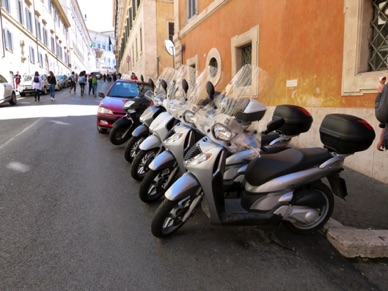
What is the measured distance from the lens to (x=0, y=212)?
3.62m

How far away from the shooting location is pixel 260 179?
120 inches

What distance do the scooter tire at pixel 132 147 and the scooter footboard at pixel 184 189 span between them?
2.79 meters

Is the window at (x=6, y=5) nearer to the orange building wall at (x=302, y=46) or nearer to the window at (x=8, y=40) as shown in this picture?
the window at (x=8, y=40)

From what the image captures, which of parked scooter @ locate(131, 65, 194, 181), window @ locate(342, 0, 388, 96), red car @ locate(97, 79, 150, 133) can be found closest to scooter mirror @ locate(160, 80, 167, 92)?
parked scooter @ locate(131, 65, 194, 181)

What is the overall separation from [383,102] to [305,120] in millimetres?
1012

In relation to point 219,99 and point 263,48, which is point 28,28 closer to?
point 263,48

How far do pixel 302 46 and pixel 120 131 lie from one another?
407 cm

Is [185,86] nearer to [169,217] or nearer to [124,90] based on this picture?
[169,217]

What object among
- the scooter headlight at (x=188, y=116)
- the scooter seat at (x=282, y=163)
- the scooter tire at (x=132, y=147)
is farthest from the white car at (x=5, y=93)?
the scooter seat at (x=282, y=163)

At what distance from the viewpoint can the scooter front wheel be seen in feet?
9.67

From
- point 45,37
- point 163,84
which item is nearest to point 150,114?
point 163,84

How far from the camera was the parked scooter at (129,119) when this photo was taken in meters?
6.43

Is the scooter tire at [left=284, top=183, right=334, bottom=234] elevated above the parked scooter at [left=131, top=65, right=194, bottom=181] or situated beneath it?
situated beneath

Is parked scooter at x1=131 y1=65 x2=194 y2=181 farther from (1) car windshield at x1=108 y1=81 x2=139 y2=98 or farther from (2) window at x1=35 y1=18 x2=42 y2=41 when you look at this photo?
(2) window at x1=35 y1=18 x2=42 y2=41
